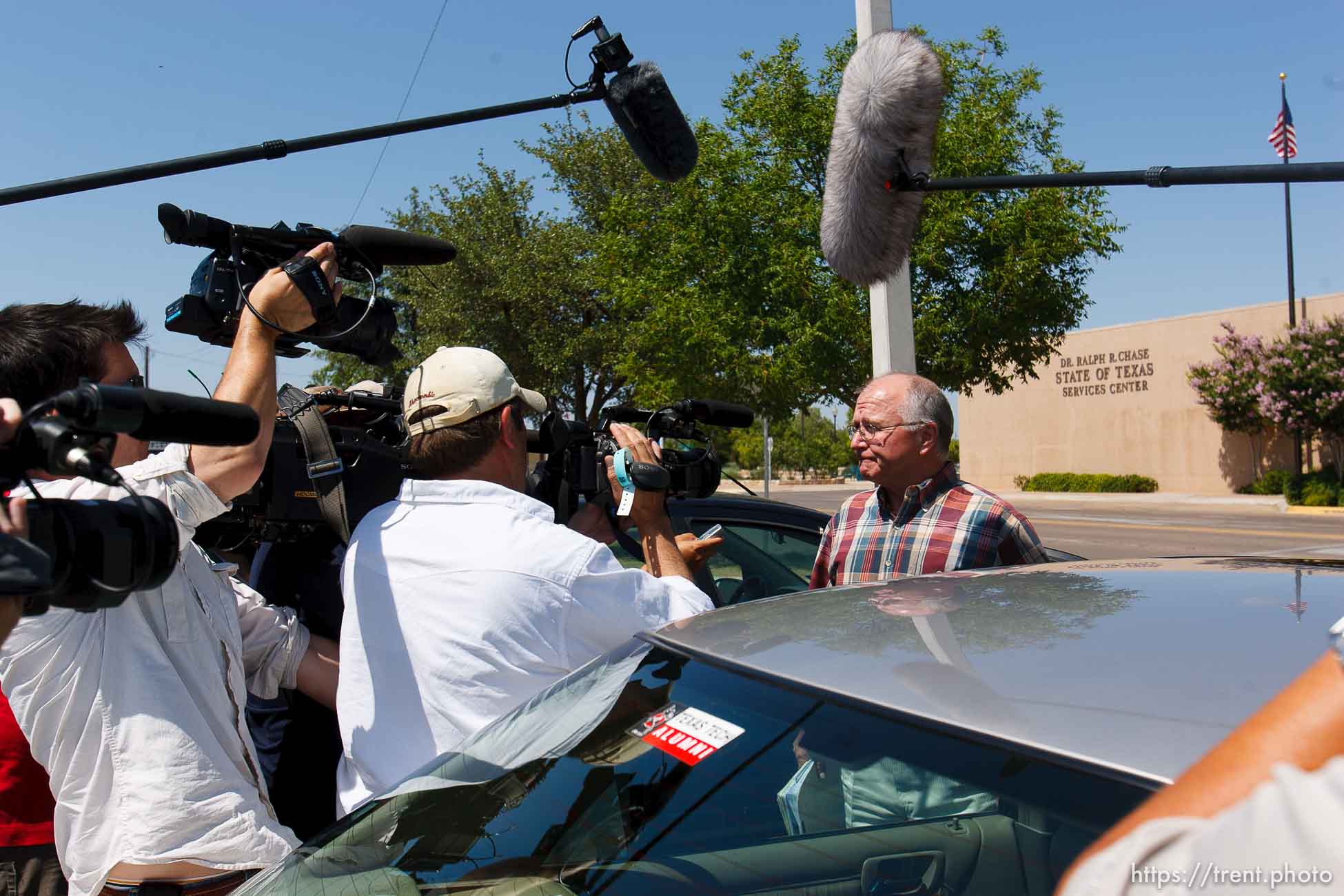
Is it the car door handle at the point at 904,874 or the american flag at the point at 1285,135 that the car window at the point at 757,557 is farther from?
the american flag at the point at 1285,135

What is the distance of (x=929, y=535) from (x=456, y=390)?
1.68m

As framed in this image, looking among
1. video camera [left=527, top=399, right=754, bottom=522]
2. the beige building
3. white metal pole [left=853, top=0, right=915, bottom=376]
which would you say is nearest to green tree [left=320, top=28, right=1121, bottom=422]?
white metal pole [left=853, top=0, right=915, bottom=376]

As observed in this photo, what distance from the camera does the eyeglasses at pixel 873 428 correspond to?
3475 mm

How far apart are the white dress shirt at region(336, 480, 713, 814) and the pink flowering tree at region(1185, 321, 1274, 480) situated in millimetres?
30802

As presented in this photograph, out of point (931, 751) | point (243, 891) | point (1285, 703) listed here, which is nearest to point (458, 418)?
point (243, 891)

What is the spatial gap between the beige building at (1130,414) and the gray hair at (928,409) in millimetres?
29307

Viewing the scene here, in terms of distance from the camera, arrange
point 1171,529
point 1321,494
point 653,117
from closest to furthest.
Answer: point 653,117
point 1171,529
point 1321,494

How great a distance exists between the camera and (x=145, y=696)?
204 centimetres

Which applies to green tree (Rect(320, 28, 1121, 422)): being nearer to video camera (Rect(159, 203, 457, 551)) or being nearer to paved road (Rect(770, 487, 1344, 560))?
paved road (Rect(770, 487, 1344, 560))

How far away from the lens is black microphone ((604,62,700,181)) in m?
4.40

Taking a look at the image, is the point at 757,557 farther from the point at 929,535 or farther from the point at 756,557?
the point at 929,535

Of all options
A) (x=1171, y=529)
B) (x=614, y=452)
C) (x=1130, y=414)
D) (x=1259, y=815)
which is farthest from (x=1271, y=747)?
(x=1130, y=414)

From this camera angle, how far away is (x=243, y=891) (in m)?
1.86

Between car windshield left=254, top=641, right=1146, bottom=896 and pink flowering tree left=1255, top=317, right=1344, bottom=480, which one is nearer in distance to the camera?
car windshield left=254, top=641, right=1146, bottom=896
